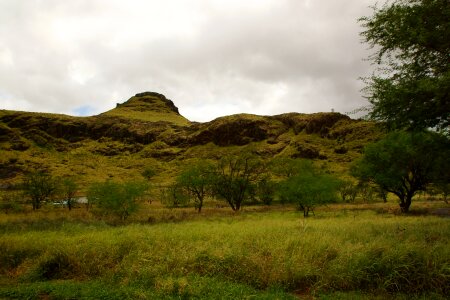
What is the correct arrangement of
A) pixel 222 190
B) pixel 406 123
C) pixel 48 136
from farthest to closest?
pixel 48 136
pixel 222 190
pixel 406 123

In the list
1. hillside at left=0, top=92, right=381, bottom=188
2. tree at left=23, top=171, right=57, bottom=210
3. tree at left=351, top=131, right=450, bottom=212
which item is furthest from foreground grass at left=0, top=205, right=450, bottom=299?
hillside at left=0, top=92, right=381, bottom=188

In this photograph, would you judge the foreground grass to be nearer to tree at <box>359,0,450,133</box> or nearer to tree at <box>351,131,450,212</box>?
tree at <box>359,0,450,133</box>

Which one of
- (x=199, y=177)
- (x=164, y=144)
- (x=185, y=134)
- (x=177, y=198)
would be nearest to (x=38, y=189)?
(x=177, y=198)

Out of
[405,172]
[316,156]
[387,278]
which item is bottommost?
[387,278]

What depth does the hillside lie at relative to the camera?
14388 cm

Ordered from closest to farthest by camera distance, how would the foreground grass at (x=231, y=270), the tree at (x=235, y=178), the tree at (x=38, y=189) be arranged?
the foreground grass at (x=231, y=270) < the tree at (x=235, y=178) < the tree at (x=38, y=189)

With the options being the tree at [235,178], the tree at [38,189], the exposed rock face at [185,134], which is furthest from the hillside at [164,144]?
the tree at [235,178]

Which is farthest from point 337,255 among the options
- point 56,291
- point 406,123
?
point 56,291

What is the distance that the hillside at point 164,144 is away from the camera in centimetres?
14388

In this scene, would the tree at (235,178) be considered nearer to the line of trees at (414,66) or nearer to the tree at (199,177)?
the tree at (199,177)

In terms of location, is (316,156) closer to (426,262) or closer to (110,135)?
(110,135)

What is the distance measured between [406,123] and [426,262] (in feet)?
24.1

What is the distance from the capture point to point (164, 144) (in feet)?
625

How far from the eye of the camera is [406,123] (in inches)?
588
